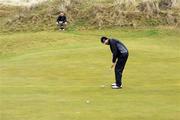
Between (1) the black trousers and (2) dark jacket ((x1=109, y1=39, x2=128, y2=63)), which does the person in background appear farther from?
(2) dark jacket ((x1=109, y1=39, x2=128, y2=63))

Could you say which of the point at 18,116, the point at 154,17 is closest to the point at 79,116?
the point at 18,116

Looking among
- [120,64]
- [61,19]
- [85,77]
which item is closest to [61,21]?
[61,19]

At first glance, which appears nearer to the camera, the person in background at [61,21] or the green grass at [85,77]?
the green grass at [85,77]

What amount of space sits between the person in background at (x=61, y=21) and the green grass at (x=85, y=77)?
101 cm

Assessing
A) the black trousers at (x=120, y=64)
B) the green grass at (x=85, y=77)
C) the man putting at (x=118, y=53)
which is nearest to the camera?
the green grass at (x=85, y=77)

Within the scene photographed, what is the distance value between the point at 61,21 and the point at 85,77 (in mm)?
21683

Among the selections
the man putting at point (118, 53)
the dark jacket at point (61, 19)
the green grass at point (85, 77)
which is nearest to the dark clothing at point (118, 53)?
the man putting at point (118, 53)

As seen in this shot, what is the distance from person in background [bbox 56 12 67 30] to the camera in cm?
4628

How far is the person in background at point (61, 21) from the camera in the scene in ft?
152

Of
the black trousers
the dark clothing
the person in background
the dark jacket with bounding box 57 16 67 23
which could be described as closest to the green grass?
the black trousers

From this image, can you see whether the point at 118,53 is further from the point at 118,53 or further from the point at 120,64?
the point at 120,64

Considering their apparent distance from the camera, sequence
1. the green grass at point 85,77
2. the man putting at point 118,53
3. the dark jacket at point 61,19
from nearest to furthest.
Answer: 1. the green grass at point 85,77
2. the man putting at point 118,53
3. the dark jacket at point 61,19

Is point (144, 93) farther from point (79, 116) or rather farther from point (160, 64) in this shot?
point (160, 64)

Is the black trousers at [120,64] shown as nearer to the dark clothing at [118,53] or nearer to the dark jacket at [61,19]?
the dark clothing at [118,53]
